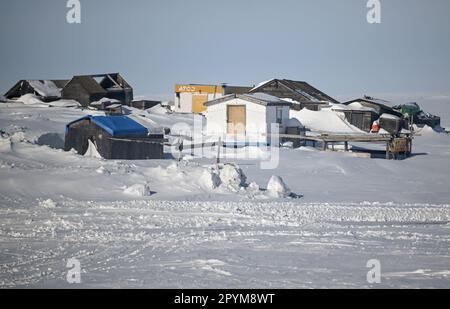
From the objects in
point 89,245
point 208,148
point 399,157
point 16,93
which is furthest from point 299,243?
point 16,93

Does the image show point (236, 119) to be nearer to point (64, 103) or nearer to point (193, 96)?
point (64, 103)

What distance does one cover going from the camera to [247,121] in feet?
116

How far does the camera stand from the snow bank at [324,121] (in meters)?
45.1

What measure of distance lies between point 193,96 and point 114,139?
3736 centimetres

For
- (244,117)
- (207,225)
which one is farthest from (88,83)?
(207,225)

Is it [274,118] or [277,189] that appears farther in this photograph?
[274,118]

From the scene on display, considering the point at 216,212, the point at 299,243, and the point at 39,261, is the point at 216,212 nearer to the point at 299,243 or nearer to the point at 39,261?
the point at 299,243

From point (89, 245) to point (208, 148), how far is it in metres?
18.5

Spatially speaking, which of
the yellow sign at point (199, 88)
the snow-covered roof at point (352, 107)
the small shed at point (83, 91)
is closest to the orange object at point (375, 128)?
the snow-covered roof at point (352, 107)

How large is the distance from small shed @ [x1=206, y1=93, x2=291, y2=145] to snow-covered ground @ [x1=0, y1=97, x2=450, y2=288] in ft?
37.5

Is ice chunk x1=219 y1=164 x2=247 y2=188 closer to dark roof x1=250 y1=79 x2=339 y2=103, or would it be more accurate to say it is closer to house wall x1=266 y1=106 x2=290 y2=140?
house wall x1=266 y1=106 x2=290 y2=140

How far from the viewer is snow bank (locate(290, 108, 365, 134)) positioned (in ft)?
148

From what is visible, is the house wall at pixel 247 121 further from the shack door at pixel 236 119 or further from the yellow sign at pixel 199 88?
the yellow sign at pixel 199 88

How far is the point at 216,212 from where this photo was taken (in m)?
14.5
